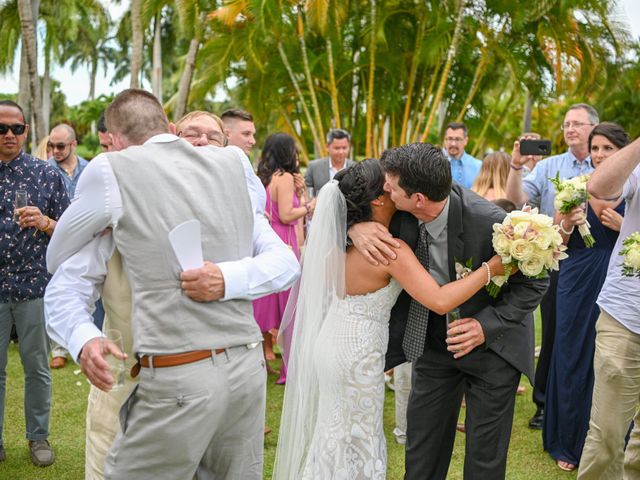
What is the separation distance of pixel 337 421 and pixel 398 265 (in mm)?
1009

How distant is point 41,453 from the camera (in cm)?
496

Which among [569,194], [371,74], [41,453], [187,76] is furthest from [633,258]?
[187,76]

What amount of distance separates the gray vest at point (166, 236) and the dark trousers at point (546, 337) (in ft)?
12.8

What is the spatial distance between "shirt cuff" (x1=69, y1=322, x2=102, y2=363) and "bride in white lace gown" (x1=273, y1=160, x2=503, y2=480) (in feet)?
4.96

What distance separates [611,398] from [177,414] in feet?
8.58

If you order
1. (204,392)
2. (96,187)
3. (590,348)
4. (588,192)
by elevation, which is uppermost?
(96,187)

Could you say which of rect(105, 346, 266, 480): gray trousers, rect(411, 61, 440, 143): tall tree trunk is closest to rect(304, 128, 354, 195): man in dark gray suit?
rect(105, 346, 266, 480): gray trousers

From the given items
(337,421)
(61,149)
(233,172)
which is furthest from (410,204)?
(61,149)

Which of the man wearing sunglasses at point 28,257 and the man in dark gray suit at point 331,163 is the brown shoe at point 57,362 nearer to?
the man wearing sunglasses at point 28,257

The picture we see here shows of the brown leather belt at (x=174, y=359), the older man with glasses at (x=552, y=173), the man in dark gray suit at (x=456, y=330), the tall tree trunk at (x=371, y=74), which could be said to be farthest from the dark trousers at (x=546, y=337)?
the tall tree trunk at (x=371, y=74)

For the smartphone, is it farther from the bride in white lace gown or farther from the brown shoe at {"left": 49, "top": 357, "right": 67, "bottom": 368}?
the brown shoe at {"left": 49, "top": 357, "right": 67, "bottom": 368}

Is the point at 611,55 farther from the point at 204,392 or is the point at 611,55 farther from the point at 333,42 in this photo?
the point at 204,392

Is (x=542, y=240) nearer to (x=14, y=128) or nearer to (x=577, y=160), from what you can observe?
(x=577, y=160)

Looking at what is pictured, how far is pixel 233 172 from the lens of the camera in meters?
2.79
